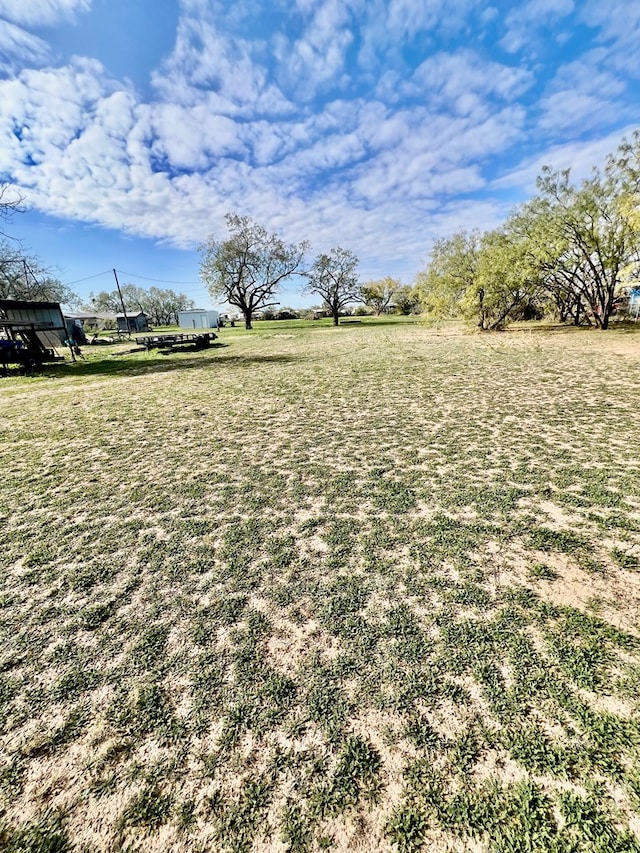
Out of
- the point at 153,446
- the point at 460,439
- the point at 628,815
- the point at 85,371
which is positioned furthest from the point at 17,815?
the point at 85,371

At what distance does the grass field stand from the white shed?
47830 millimetres

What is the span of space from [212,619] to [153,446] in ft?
12.9

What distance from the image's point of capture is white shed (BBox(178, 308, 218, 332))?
1937 inches

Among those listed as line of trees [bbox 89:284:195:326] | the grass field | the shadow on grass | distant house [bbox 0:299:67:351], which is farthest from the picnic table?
line of trees [bbox 89:284:195:326]

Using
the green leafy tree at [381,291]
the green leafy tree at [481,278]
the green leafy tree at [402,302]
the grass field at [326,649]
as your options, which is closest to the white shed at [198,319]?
the green leafy tree at [381,291]

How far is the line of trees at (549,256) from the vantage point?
17.9 meters

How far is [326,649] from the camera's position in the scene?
2137 millimetres

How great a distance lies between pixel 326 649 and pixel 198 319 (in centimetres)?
5340

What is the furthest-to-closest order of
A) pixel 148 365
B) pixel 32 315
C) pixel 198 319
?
1. pixel 198 319
2. pixel 32 315
3. pixel 148 365

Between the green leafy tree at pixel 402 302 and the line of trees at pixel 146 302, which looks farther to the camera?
the line of trees at pixel 146 302

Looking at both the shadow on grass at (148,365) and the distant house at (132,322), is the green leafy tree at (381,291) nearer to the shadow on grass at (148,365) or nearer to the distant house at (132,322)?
the distant house at (132,322)

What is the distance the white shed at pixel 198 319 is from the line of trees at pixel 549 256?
32.5m

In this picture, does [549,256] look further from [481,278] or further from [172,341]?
[172,341]

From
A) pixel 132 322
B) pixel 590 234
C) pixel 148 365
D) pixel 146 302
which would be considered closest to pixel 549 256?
pixel 590 234
